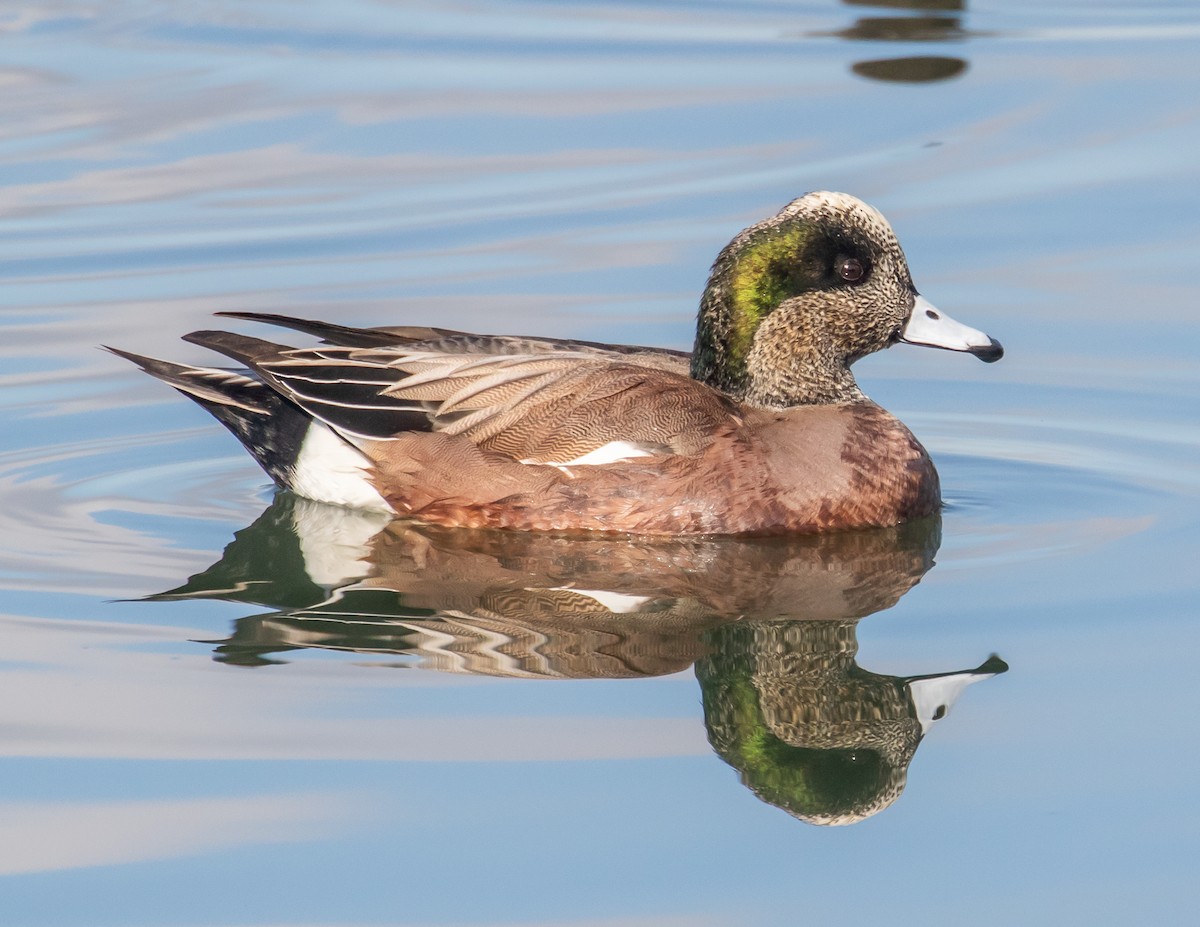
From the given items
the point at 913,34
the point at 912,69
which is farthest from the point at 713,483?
the point at 913,34

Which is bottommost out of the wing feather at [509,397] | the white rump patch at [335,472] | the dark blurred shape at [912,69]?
the white rump patch at [335,472]

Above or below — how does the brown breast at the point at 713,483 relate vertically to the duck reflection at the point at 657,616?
above

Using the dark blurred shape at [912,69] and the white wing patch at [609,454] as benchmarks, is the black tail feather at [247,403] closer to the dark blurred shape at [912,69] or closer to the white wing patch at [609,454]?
the white wing patch at [609,454]

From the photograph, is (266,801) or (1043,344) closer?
(266,801)

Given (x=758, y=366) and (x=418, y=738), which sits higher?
(x=758, y=366)

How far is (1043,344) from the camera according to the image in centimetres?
955

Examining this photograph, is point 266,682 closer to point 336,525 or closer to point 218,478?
point 336,525

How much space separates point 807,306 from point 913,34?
750 centimetres

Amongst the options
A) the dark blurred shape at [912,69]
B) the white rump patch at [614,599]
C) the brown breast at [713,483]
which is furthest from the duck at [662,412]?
the dark blurred shape at [912,69]

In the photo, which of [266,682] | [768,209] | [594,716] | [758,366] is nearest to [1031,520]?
[758,366]

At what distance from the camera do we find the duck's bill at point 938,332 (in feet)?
25.0

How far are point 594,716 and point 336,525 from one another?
2419 millimetres

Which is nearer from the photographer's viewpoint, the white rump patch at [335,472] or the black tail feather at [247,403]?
the white rump patch at [335,472]

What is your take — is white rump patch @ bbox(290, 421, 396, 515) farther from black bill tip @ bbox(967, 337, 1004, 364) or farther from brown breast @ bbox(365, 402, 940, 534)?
black bill tip @ bbox(967, 337, 1004, 364)
